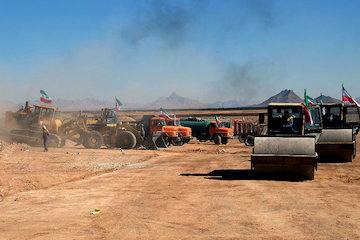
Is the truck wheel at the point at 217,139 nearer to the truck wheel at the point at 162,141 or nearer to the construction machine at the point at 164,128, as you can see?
the construction machine at the point at 164,128

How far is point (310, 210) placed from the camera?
10.3m

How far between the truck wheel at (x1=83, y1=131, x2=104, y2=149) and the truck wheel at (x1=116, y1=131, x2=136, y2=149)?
1.15m

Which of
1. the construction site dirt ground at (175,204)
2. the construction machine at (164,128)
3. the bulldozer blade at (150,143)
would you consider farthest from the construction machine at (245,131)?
the construction site dirt ground at (175,204)

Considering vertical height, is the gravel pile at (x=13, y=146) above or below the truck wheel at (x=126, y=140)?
below

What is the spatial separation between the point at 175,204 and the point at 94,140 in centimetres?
2135

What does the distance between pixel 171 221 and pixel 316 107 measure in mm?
15413

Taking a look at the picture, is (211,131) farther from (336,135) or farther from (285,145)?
(285,145)

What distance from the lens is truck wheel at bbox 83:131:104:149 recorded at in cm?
3145

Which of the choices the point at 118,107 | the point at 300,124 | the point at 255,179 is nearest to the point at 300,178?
the point at 255,179

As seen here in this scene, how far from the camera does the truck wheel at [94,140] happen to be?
3145cm

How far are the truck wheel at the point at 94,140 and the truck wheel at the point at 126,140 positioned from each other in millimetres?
1151

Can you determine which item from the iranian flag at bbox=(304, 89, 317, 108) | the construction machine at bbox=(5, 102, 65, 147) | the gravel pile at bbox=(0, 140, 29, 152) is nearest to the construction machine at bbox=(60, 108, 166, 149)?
the construction machine at bbox=(5, 102, 65, 147)

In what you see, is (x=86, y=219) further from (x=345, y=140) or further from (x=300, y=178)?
(x=345, y=140)

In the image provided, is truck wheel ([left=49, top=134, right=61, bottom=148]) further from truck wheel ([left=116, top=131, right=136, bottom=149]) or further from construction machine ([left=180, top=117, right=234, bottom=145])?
construction machine ([left=180, top=117, right=234, bottom=145])
